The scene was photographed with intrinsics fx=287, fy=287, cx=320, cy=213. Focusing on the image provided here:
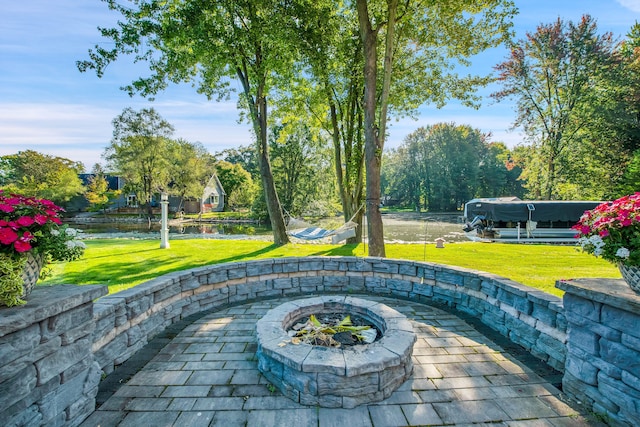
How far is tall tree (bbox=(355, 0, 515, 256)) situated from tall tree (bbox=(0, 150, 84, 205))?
29.5m

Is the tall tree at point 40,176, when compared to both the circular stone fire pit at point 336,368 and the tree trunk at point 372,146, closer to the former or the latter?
the tree trunk at point 372,146

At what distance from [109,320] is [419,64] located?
9492 mm

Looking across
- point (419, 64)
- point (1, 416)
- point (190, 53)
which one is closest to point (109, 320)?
point (1, 416)

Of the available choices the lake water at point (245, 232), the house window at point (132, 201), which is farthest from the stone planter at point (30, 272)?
the house window at point (132, 201)

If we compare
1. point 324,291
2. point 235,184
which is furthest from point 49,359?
point 235,184

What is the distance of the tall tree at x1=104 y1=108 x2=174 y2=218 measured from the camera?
21.9 m

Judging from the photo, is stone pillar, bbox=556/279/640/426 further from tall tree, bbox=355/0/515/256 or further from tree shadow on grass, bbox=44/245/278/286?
tree shadow on grass, bbox=44/245/278/286

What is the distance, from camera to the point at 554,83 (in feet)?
55.9

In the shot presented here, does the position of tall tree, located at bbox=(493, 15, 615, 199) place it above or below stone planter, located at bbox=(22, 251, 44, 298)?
above

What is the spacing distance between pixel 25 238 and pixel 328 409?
2140 mm

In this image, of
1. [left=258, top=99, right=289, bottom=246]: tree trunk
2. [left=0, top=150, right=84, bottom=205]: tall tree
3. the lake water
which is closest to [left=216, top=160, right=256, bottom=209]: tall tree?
the lake water

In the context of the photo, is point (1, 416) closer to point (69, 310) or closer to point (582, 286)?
point (69, 310)

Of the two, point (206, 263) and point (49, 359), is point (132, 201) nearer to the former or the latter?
point (206, 263)

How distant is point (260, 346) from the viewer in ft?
8.02
